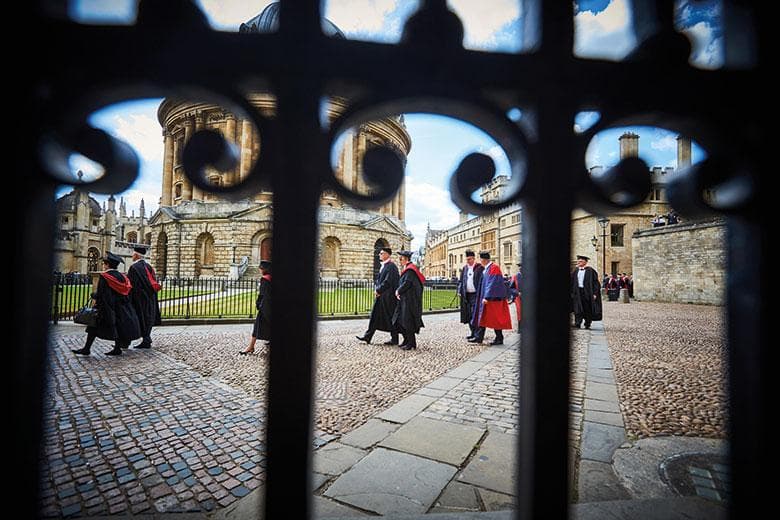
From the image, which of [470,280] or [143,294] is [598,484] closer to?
[470,280]

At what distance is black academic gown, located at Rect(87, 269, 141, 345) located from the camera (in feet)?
19.6

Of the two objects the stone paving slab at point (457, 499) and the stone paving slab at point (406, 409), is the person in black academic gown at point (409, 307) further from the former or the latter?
the stone paving slab at point (457, 499)

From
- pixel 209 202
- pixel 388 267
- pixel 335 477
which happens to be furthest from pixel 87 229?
pixel 335 477

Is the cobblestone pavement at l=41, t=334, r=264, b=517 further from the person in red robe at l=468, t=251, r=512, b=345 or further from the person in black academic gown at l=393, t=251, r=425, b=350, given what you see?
the person in red robe at l=468, t=251, r=512, b=345

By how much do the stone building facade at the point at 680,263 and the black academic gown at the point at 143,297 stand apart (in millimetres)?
22261

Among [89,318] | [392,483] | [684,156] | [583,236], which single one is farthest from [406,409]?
[583,236]

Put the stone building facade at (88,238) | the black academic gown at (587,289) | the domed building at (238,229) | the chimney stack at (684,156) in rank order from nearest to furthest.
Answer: the chimney stack at (684,156) → the black academic gown at (587,289) → the domed building at (238,229) → the stone building facade at (88,238)

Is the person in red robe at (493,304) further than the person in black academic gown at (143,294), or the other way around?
the person in red robe at (493,304)

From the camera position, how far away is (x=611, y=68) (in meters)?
0.79

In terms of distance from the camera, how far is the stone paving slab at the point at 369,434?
279cm

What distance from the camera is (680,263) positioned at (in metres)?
20.1

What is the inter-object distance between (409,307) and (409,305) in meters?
0.04

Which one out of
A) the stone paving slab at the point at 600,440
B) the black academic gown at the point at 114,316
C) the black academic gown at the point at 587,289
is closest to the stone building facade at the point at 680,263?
the black academic gown at the point at 587,289

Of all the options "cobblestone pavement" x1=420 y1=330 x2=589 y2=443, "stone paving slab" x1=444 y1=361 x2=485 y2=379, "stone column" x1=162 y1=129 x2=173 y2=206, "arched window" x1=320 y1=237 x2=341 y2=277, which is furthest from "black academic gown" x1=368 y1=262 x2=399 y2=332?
"stone column" x1=162 y1=129 x2=173 y2=206
